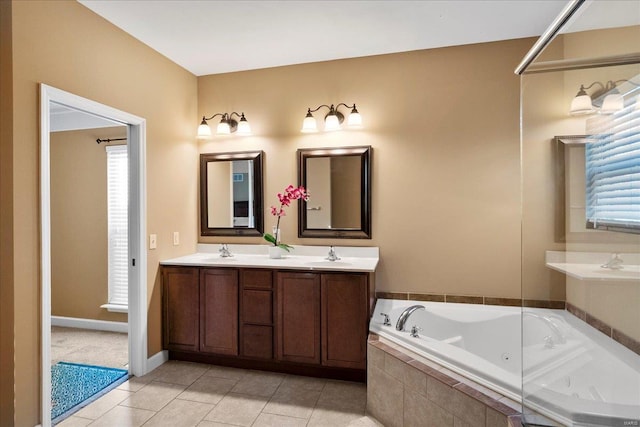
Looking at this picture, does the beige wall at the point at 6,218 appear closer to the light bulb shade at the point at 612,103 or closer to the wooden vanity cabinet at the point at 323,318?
the wooden vanity cabinet at the point at 323,318

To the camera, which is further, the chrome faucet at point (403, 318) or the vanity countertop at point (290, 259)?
the vanity countertop at point (290, 259)

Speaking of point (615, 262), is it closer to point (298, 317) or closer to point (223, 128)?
point (298, 317)

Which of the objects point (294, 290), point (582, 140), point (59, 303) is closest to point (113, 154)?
point (59, 303)

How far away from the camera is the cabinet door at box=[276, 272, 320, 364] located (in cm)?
266

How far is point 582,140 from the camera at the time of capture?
1551 mm

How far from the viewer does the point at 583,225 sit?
1.60 m

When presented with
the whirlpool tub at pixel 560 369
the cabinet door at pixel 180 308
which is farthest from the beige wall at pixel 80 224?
the whirlpool tub at pixel 560 369

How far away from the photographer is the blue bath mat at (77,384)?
91.8 inches

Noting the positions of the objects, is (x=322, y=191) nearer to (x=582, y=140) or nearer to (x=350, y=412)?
A: (x=350, y=412)

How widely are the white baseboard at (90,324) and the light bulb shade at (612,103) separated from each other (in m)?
4.30

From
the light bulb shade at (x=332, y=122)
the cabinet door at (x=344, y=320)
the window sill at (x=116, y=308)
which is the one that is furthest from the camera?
the window sill at (x=116, y=308)

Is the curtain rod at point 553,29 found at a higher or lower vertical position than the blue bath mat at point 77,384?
higher

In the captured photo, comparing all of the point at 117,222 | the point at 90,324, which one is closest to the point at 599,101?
the point at 117,222

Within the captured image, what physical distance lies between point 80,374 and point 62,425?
2.49 ft
